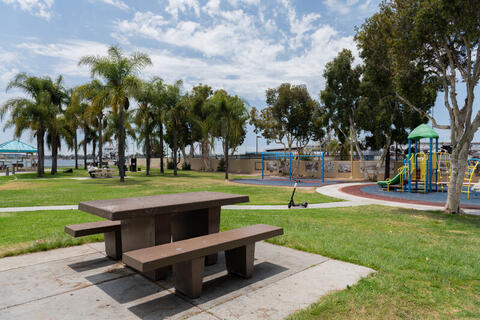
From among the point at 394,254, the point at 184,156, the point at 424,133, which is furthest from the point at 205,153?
the point at 394,254

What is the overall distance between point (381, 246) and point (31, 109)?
30914 millimetres

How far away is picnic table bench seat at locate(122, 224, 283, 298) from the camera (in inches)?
129

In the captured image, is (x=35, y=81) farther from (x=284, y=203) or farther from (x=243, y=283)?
(x=243, y=283)

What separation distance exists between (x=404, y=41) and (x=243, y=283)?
9.42m

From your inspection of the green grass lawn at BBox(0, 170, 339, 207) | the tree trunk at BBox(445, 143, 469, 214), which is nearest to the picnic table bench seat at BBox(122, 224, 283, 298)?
the tree trunk at BBox(445, 143, 469, 214)

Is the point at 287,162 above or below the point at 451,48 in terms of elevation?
below

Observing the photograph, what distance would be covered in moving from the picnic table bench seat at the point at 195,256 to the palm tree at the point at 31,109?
2965 cm

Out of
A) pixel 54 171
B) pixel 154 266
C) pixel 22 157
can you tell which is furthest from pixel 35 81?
pixel 154 266

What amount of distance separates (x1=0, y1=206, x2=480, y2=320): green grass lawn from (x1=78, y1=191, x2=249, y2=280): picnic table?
5.89 ft

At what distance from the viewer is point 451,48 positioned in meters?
9.91

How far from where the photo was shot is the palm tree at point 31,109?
91.2ft

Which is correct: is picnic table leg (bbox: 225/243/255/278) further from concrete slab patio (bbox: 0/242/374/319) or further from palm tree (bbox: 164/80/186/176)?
palm tree (bbox: 164/80/186/176)

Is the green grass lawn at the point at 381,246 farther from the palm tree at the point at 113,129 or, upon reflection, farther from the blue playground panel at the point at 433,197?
the palm tree at the point at 113,129

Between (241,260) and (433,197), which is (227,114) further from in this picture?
(241,260)
